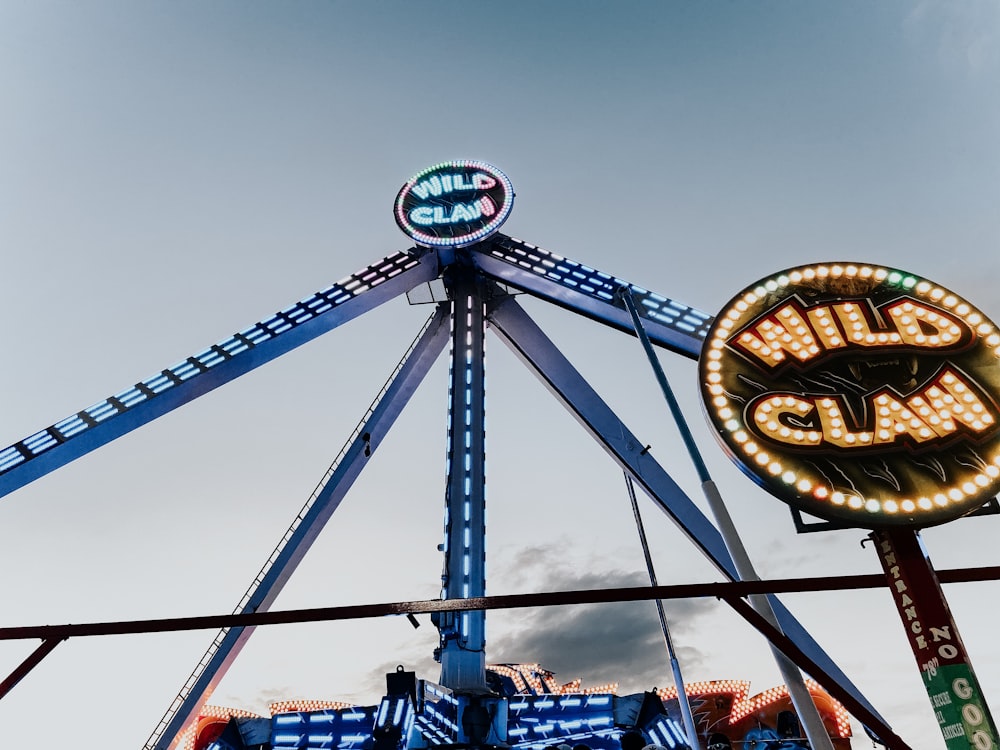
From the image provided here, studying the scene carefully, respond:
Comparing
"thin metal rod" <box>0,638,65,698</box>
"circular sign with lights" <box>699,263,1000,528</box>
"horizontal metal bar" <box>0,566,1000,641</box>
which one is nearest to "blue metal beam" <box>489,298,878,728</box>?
"circular sign with lights" <box>699,263,1000,528</box>

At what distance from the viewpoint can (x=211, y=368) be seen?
19.6 metres

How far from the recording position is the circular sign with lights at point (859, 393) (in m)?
5.75

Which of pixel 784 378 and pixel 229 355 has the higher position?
pixel 229 355

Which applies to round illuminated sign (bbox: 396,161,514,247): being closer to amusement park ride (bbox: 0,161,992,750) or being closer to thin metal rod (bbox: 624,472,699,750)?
amusement park ride (bbox: 0,161,992,750)

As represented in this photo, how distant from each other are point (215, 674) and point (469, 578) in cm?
774

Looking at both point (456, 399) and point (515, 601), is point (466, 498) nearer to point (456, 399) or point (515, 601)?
point (456, 399)

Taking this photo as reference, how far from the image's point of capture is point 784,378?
676 centimetres

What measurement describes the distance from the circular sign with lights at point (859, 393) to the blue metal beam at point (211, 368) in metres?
16.7

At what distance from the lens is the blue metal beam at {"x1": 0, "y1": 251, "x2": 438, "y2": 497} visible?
16.8 meters

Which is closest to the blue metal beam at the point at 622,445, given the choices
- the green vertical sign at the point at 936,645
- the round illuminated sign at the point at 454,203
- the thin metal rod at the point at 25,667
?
the round illuminated sign at the point at 454,203

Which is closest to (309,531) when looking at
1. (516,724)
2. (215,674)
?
(215,674)

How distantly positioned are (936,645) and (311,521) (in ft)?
61.0

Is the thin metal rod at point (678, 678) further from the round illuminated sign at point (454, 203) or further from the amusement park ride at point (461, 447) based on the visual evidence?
the round illuminated sign at point (454, 203)

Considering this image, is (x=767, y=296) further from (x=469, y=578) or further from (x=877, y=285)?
(x=469, y=578)
